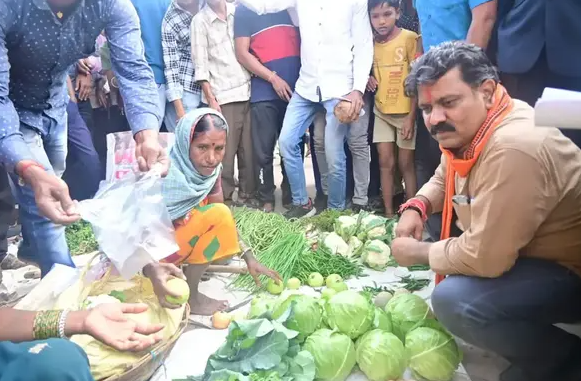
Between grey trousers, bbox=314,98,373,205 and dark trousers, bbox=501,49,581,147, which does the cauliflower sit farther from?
dark trousers, bbox=501,49,581,147

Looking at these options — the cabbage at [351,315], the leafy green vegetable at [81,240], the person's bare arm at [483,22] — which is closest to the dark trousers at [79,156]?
the leafy green vegetable at [81,240]

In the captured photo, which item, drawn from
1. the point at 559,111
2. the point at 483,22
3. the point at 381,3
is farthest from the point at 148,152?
the point at 381,3

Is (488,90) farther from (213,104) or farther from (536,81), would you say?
(213,104)

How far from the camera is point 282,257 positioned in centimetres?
314

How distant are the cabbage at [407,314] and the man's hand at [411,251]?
0.16 metres

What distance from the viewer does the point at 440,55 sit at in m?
1.98

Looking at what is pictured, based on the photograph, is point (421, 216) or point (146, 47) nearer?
point (421, 216)

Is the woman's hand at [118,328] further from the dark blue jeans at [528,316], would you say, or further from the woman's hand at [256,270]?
the woman's hand at [256,270]

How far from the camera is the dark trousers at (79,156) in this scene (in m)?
3.37

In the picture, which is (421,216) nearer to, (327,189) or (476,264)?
(476,264)

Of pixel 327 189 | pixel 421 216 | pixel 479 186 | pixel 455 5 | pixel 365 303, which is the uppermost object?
pixel 455 5

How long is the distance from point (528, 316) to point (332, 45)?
2.76 metres

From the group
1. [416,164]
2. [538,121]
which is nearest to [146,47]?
[416,164]

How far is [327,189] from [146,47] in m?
1.85
